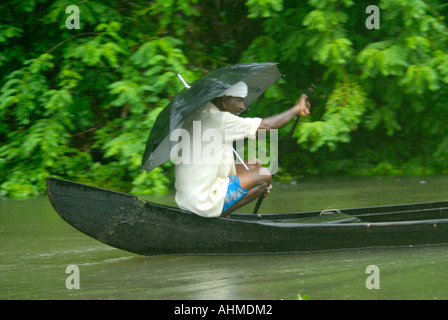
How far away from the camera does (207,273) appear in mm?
3826

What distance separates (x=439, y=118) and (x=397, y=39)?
4.85 feet

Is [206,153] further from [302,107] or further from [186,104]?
[302,107]

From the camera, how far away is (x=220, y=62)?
9.02 m

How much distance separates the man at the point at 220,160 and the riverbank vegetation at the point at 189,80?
3.23m

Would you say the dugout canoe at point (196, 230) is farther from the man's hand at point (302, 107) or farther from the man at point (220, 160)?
the man's hand at point (302, 107)

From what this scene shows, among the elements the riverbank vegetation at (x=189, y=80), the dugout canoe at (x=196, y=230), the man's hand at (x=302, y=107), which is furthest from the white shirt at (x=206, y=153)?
the riverbank vegetation at (x=189, y=80)

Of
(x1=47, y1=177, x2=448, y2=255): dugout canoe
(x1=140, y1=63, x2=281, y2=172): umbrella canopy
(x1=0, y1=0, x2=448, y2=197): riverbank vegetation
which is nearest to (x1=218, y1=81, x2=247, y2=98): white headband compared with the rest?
(x1=140, y1=63, x2=281, y2=172): umbrella canopy

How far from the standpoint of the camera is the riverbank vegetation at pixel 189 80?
7.49 meters

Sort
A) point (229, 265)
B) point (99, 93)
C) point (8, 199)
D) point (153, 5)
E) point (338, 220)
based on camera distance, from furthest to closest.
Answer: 1. point (99, 93)
2. point (153, 5)
3. point (8, 199)
4. point (338, 220)
5. point (229, 265)

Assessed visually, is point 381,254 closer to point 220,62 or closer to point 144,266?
point 144,266

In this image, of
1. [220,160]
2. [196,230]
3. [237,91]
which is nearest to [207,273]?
[196,230]

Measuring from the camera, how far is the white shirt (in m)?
4.07

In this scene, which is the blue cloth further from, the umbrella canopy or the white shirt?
the umbrella canopy
